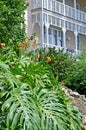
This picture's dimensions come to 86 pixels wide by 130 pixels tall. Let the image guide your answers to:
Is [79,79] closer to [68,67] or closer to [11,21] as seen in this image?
[68,67]

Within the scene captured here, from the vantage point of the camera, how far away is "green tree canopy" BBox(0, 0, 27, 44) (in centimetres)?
1415

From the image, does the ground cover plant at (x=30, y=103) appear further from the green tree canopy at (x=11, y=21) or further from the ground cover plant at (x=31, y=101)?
the green tree canopy at (x=11, y=21)

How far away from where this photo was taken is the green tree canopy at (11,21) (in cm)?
1415

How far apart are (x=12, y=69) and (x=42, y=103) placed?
106cm

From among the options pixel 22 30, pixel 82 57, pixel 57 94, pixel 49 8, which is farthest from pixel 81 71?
pixel 57 94

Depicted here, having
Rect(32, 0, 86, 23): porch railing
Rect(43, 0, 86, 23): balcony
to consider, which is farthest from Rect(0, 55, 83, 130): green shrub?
Rect(43, 0, 86, 23): balcony

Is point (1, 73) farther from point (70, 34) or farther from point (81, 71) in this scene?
point (70, 34)

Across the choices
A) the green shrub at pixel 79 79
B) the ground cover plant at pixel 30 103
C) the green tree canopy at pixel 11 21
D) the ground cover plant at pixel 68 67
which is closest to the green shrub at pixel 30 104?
the ground cover plant at pixel 30 103

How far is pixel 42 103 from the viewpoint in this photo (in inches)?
286

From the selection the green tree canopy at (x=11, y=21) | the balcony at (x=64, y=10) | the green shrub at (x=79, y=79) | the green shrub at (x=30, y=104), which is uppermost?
the balcony at (x=64, y=10)

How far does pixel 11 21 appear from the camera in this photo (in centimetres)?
1480

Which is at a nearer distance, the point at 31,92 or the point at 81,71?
the point at 31,92

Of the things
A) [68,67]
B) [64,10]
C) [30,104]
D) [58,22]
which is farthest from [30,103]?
[64,10]

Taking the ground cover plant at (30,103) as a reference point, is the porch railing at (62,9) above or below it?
above
